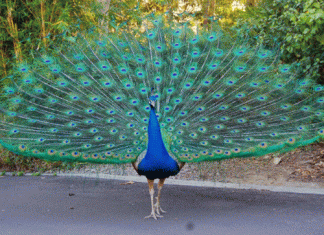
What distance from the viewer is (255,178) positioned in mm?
6848

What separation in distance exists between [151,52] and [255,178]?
9.49ft

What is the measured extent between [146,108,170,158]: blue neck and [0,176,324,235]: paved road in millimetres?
785

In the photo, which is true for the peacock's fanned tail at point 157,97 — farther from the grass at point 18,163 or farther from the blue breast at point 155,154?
the grass at point 18,163

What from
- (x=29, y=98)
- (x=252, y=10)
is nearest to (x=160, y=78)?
(x=29, y=98)

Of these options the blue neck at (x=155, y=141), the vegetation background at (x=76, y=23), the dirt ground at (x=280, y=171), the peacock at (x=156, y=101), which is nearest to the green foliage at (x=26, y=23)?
the vegetation background at (x=76, y=23)

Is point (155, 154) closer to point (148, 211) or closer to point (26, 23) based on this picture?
point (148, 211)

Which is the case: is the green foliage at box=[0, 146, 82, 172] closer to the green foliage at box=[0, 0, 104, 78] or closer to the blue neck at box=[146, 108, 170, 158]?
the green foliage at box=[0, 0, 104, 78]

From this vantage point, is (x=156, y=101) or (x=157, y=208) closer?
(x=157, y=208)

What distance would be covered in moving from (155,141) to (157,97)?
0.74 m

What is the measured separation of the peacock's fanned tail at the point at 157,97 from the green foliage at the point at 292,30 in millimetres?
992

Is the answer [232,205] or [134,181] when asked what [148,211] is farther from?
[134,181]

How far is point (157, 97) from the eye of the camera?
4930 mm

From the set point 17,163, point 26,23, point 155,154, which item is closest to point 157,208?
point 155,154

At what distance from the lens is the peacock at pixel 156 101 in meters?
4.58
